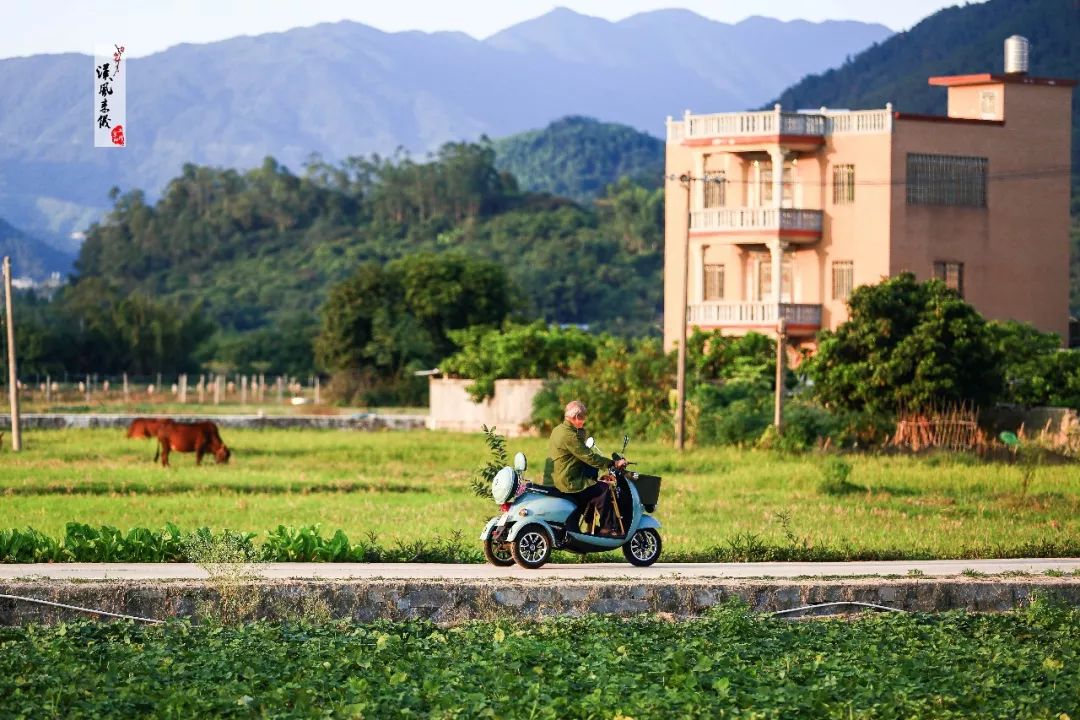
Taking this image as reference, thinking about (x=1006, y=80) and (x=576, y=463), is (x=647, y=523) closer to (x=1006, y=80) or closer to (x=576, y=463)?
(x=576, y=463)

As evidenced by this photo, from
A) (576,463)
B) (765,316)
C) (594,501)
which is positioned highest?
(765,316)

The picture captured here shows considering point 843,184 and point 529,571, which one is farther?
point 843,184

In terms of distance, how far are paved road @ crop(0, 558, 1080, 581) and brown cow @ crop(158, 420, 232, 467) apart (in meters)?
19.2

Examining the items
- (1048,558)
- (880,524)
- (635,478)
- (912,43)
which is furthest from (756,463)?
(912,43)

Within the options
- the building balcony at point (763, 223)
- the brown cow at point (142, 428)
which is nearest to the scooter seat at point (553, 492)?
the brown cow at point (142, 428)

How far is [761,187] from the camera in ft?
177

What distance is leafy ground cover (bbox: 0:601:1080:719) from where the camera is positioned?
40.6 ft

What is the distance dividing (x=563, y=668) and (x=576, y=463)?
4.92 meters

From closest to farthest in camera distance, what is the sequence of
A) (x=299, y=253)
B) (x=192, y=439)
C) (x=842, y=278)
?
A: 1. (x=192, y=439)
2. (x=842, y=278)
3. (x=299, y=253)

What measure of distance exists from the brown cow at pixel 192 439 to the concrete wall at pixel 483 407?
1304 centimetres

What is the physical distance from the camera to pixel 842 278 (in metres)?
52.8

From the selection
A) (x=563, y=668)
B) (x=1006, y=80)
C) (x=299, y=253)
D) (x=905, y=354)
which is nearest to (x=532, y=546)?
(x=563, y=668)

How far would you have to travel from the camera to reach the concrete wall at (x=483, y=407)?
51.1 metres

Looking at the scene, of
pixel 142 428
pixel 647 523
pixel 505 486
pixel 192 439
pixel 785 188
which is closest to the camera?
pixel 505 486
